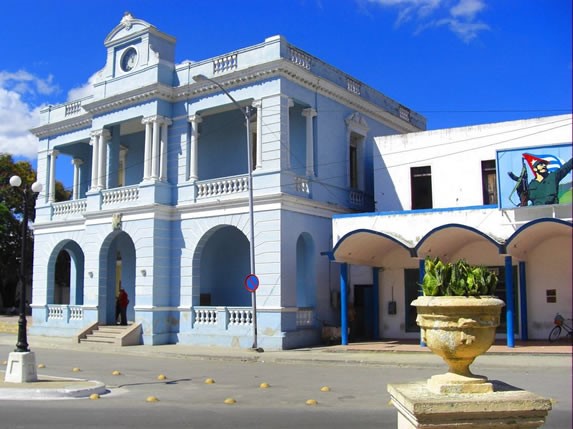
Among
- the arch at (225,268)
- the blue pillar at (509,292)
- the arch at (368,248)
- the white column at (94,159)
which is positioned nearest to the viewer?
the blue pillar at (509,292)

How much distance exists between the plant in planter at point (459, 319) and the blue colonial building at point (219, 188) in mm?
16347

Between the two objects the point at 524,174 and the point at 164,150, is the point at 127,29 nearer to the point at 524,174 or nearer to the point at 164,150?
the point at 164,150

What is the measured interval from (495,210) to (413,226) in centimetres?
273

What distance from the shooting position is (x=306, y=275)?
23.2m

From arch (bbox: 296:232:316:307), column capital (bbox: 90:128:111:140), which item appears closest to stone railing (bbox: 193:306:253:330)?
arch (bbox: 296:232:316:307)

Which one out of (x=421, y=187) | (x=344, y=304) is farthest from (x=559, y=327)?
(x=421, y=187)

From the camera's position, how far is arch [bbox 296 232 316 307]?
23.0 metres

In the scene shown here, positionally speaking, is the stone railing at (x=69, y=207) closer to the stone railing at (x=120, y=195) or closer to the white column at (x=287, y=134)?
the stone railing at (x=120, y=195)

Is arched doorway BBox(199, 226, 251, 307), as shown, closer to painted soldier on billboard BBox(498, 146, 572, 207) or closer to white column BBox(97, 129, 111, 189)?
white column BBox(97, 129, 111, 189)

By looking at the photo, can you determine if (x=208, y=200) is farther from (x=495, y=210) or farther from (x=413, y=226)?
(x=495, y=210)

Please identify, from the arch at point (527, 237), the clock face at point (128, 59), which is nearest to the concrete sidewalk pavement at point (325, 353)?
the arch at point (527, 237)

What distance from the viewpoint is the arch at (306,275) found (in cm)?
2295

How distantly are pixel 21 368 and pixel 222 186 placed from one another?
11.8 meters

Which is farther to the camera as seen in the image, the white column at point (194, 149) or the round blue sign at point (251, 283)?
the white column at point (194, 149)
